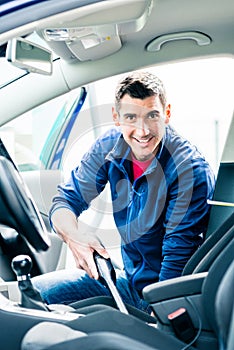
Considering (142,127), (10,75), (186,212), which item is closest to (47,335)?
(186,212)

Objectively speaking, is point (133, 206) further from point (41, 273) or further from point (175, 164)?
point (41, 273)

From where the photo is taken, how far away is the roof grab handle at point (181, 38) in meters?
2.18

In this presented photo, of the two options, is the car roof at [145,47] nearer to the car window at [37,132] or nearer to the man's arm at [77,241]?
the car window at [37,132]

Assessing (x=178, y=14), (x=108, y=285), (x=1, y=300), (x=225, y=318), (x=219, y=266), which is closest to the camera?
(x=225, y=318)

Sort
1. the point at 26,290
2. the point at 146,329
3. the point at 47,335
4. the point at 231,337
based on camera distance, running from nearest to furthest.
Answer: the point at 231,337, the point at 47,335, the point at 146,329, the point at 26,290

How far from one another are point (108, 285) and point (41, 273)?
0.38m

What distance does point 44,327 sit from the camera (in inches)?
58.7

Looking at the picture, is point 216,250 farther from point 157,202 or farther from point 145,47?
point 145,47

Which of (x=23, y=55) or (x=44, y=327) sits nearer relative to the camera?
(x=44, y=327)

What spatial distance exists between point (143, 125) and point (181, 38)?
1.20 ft

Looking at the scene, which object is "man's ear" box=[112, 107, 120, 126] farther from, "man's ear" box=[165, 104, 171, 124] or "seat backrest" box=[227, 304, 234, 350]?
"seat backrest" box=[227, 304, 234, 350]

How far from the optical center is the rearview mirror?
67.4 inches

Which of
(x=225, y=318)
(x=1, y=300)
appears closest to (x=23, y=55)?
(x=1, y=300)

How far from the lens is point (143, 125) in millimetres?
2316
